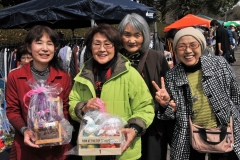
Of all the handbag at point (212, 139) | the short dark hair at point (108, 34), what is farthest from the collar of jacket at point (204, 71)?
the short dark hair at point (108, 34)

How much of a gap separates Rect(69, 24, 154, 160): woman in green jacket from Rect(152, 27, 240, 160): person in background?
0.22 metres

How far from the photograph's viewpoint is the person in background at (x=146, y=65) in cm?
285

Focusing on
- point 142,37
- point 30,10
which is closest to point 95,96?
point 142,37

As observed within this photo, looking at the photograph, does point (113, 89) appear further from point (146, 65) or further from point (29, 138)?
point (29, 138)

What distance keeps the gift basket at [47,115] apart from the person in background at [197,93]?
32.5 inches

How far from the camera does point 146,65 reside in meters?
2.92

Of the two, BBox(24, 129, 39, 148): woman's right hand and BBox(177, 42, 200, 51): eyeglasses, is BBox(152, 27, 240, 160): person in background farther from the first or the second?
BBox(24, 129, 39, 148): woman's right hand

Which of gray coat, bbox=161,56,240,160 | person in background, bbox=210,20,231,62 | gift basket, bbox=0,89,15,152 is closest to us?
gray coat, bbox=161,56,240,160

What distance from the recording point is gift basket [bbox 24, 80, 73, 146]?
2.27m

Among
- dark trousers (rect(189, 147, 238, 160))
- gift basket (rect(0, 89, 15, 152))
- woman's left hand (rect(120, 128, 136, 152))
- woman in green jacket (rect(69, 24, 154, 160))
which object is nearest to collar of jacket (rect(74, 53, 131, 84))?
woman in green jacket (rect(69, 24, 154, 160))

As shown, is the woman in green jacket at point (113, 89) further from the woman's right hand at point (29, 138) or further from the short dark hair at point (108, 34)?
the woman's right hand at point (29, 138)

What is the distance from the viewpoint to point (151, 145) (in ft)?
9.50

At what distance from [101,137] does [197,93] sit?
3.25 feet

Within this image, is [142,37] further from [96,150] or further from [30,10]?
[30,10]
